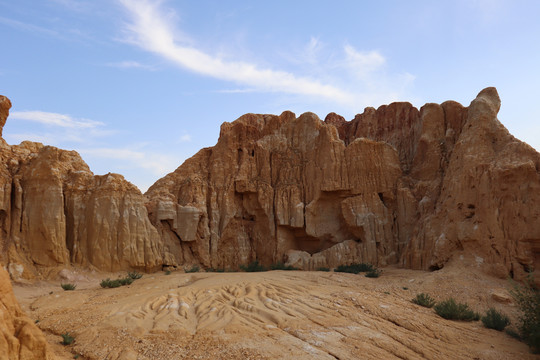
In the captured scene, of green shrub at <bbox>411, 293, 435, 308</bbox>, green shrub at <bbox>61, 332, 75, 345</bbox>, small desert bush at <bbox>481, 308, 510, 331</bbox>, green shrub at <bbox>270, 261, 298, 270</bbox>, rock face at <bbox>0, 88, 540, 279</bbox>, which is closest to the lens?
green shrub at <bbox>61, 332, 75, 345</bbox>

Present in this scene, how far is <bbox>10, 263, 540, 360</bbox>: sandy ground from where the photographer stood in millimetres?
6941

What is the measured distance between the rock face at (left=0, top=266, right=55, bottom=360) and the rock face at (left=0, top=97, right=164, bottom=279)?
11.2 meters

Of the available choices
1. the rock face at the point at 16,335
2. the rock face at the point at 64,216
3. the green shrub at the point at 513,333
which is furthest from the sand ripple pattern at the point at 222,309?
the rock face at the point at 64,216

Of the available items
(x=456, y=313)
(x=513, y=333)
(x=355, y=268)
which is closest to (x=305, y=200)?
(x=355, y=268)

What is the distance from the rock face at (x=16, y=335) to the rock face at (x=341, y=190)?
1535cm

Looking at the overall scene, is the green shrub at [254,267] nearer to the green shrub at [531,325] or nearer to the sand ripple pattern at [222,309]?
the sand ripple pattern at [222,309]

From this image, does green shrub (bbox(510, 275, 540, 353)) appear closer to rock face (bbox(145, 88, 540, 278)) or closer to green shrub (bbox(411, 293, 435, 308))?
green shrub (bbox(411, 293, 435, 308))

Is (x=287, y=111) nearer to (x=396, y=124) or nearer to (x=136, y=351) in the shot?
(x=396, y=124)

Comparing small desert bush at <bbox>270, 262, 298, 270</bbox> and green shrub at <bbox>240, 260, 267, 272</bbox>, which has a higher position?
small desert bush at <bbox>270, 262, 298, 270</bbox>

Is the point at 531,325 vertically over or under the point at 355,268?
over

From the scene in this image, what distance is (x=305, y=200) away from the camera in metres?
23.1

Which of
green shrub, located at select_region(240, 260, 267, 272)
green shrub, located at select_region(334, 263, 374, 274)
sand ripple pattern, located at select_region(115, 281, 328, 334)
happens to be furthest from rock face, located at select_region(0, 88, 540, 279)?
sand ripple pattern, located at select_region(115, 281, 328, 334)

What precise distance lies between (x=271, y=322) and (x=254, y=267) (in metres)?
12.8

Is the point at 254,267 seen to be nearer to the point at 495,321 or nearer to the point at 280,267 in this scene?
the point at 280,267
